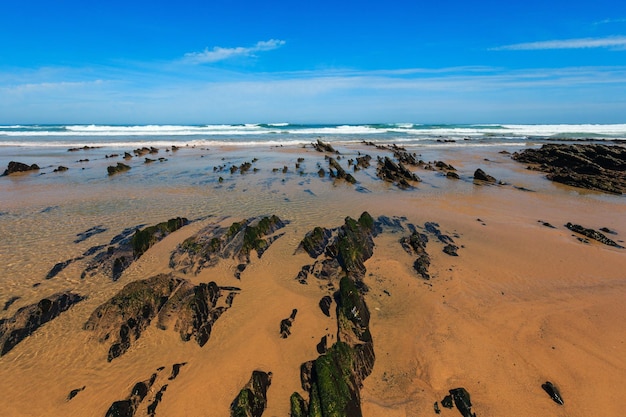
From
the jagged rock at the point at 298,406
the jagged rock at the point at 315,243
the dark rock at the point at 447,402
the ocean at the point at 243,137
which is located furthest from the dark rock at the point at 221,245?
the ocean at the point at 243,137

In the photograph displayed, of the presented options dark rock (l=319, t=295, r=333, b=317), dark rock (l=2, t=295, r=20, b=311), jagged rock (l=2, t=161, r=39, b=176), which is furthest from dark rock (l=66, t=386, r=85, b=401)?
jagged rock (l=2, t=161, r=39, b=176)

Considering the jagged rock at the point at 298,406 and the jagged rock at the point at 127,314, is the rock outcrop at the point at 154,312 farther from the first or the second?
the jagged rock at the point at 298,406

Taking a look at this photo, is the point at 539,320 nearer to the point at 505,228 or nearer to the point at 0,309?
the point at 505,228

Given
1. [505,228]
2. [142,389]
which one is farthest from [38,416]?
[505,228]

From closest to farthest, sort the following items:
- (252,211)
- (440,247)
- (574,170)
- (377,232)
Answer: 1. (440,247)
2. (377,232)
3. (252,211)
4. (574,170)

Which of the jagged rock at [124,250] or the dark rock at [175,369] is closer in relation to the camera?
the dark rock at [175,369]
